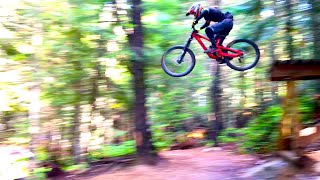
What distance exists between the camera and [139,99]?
813cm

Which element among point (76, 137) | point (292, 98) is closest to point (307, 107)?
point (292, 98)

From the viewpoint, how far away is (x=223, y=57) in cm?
528

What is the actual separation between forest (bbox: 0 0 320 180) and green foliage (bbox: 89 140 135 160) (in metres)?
0.03

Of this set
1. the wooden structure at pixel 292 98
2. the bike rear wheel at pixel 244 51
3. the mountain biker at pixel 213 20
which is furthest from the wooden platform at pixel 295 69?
the mountain biker at pixel 213 20

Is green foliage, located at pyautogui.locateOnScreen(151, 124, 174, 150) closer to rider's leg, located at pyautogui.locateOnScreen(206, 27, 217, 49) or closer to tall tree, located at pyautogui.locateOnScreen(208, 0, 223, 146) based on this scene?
tall tree, located at pyautogui.locateOnScreen(208, 0, 223, 146)

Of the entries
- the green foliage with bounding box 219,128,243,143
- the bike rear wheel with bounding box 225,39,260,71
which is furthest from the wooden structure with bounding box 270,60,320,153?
the green foliage with bounding box 219,128,243,143

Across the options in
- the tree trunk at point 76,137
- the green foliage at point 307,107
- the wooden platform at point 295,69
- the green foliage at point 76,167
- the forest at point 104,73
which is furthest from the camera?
the green foliage at point 76,167

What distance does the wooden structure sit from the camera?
255 inches

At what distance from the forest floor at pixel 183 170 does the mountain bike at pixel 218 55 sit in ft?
7.98

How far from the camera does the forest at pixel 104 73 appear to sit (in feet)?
25.9

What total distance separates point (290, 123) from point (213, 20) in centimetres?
297

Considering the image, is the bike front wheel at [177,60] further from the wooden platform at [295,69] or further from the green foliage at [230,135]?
the green foliage at [230,135]

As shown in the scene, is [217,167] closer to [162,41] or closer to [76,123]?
[162,41]

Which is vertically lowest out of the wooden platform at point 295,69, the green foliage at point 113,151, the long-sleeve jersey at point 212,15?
the green foliage at point 113,151
